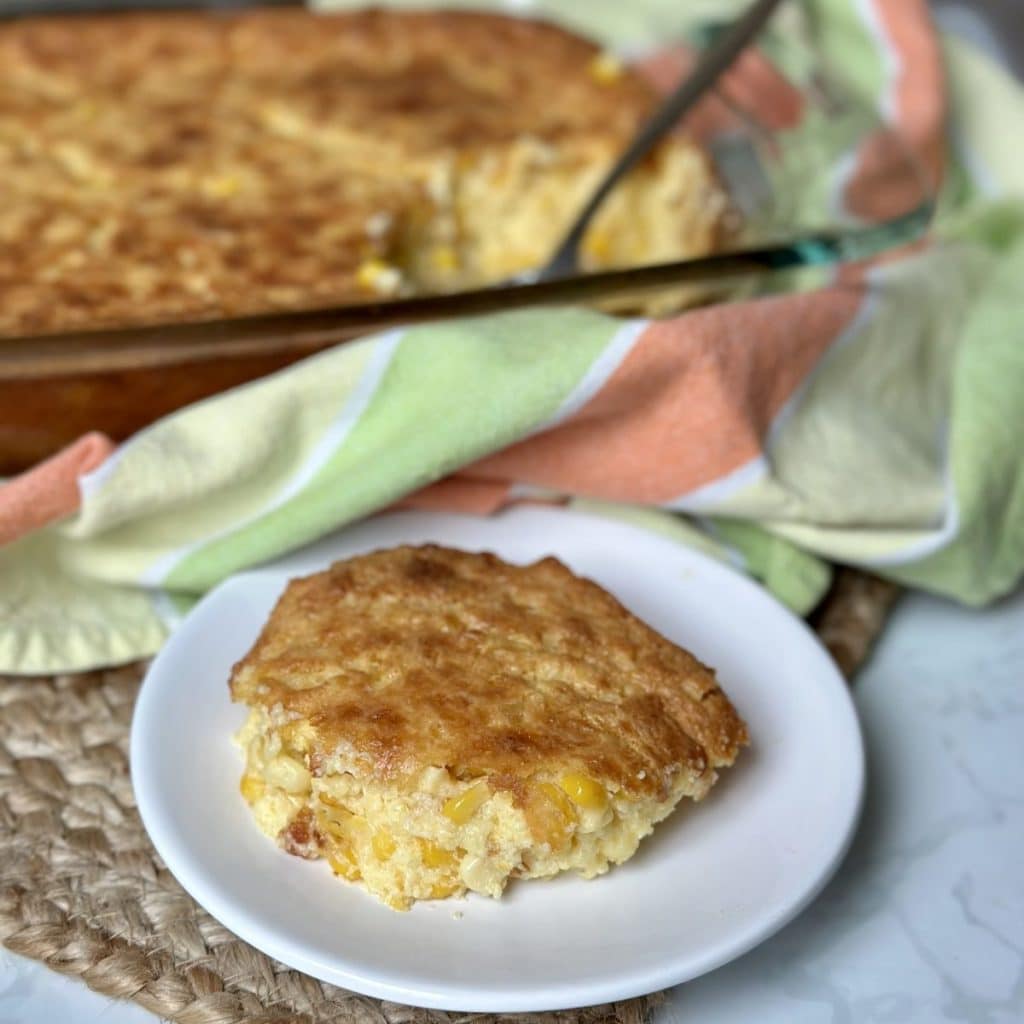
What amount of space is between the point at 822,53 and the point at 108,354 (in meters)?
1.72

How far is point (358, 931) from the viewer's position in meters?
1.24

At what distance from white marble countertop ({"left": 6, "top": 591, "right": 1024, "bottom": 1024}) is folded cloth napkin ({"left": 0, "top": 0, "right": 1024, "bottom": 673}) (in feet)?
0.51

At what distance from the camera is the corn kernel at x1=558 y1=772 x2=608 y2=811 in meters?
1.25

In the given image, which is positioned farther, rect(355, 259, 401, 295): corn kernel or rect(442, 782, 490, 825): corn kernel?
rect(355, 259, 401, 295): corn kernel

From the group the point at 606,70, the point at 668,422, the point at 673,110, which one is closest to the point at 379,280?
the point at 668,422

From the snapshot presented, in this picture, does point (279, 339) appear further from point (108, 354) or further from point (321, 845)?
point (321, 845)

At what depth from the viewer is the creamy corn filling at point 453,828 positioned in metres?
1.25

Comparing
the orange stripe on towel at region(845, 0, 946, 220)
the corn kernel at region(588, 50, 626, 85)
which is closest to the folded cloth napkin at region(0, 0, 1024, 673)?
the orange stripe on towel at region(845, 0, 946, 220)

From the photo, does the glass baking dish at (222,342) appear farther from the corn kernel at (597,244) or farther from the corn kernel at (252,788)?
the corn kernel at (252,788)

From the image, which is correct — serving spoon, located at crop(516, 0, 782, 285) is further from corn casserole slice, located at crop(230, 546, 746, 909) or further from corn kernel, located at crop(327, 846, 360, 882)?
corn kernel, located at crop(327, 846, 360, 882)

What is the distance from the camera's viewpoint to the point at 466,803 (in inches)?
49.4

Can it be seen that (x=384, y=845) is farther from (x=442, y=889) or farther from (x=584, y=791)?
(x=584, y=791)

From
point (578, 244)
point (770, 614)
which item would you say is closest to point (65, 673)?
point (770, 614)

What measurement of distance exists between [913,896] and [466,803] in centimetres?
53
